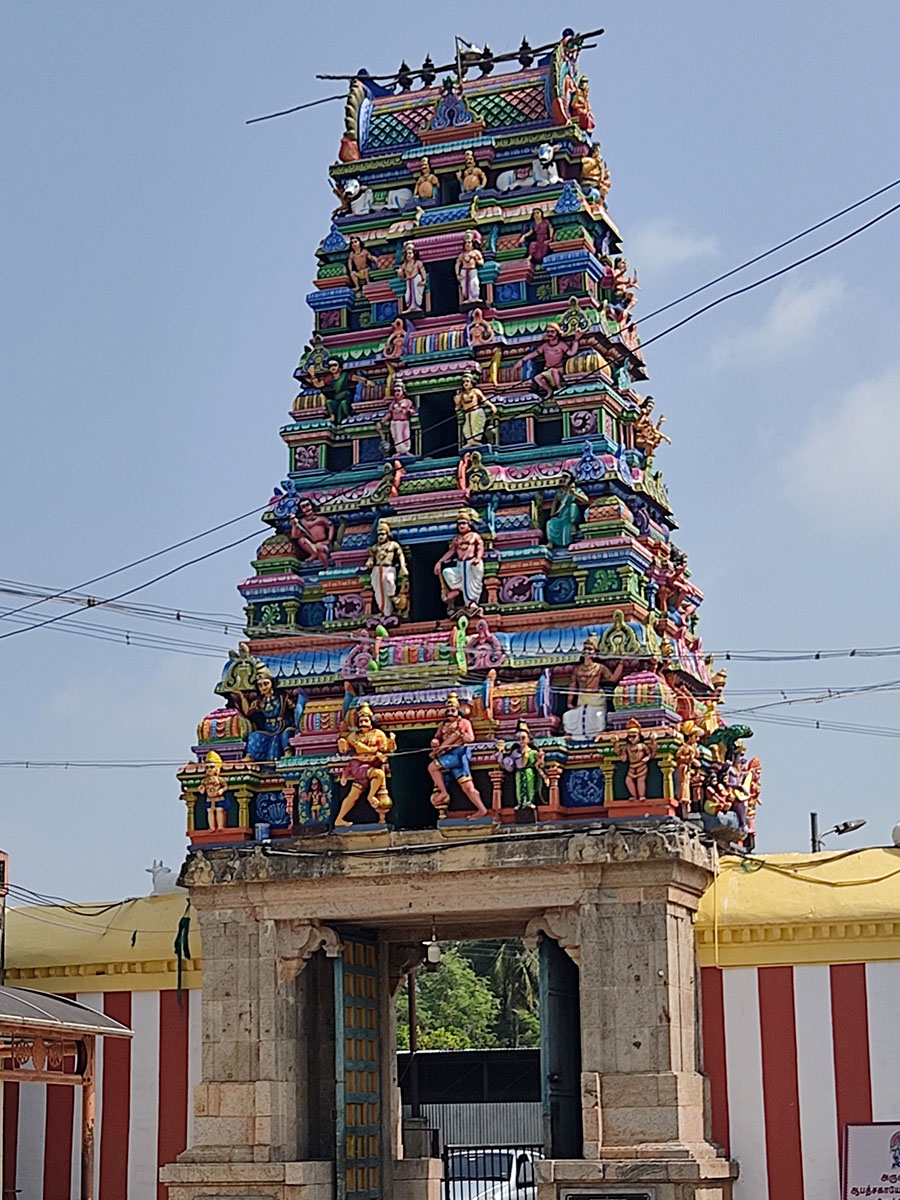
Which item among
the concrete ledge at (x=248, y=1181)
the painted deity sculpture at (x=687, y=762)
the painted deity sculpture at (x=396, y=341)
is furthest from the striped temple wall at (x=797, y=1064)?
the painted deity sculpture at (x=396, y=341)

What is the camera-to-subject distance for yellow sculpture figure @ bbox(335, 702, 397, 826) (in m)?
24.5

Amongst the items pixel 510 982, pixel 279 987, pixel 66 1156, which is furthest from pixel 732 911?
pixel 510 982

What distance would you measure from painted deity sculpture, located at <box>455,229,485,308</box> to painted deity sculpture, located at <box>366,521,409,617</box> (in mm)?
3805

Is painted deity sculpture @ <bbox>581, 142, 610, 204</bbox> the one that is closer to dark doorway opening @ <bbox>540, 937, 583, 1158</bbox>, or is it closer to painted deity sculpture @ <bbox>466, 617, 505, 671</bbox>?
painted deity sculpture @ <bbox>466, 617, 505, 671</bbox>

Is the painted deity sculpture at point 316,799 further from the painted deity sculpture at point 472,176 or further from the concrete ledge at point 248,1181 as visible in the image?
the painted deity sculpture at point 472,176

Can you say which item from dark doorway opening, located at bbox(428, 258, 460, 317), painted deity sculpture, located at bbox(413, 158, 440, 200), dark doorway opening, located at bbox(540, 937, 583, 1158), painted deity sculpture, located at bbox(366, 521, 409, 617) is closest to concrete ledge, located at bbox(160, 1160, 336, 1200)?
dark doorway opening, located at bbox(540, 937, 583, 1158)

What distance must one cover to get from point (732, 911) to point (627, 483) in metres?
5.89

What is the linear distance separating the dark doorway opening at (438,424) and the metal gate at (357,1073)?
6.85 meters

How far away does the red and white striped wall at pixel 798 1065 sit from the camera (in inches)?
919

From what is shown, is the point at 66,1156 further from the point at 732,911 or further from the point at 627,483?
the point at 627,483

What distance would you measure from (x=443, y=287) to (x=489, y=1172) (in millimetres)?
16317

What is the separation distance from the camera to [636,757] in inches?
933

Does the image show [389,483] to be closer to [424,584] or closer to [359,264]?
[424,584]

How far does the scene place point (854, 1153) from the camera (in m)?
23.1
